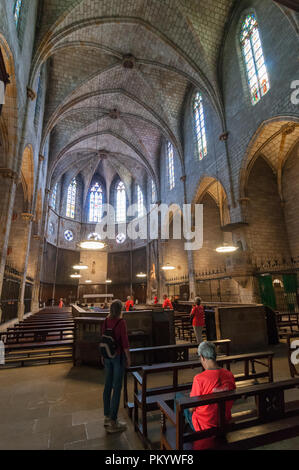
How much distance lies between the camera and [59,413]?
303 centimetres

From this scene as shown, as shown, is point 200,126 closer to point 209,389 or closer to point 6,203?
point 6,203

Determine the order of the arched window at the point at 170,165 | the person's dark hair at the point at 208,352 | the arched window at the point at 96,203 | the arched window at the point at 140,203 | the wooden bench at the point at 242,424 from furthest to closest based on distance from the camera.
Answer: the arched window at the point at 96,203
the arched window at the point at 140,203
the arched window at the point at 170,165
the person's dark hair at the point at 208,352
the wooden bench at the point at 242,424

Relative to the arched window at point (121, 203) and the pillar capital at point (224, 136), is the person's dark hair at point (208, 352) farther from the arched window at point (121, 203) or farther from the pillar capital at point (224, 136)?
the arched window at point (121, 203)

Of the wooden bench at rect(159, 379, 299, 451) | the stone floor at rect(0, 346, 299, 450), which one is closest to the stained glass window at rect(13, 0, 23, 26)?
the stone floor at rect(0, 346, 299, 450)

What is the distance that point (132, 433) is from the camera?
255cm

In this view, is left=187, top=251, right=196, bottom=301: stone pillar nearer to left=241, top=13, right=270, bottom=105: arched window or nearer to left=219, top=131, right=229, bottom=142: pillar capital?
left=219, top=131, right=229, bottom=142: pillar capital

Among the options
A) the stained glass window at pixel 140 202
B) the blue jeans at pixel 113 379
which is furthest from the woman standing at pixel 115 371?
the stained glass window at pixel 140 202

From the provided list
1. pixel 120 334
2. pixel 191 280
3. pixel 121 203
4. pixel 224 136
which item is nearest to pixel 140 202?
pixel 121 203

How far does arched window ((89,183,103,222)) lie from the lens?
27948mm

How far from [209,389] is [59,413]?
2254 millimetres

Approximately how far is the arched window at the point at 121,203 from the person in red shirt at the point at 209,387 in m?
26.1

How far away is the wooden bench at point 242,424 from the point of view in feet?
5.48
